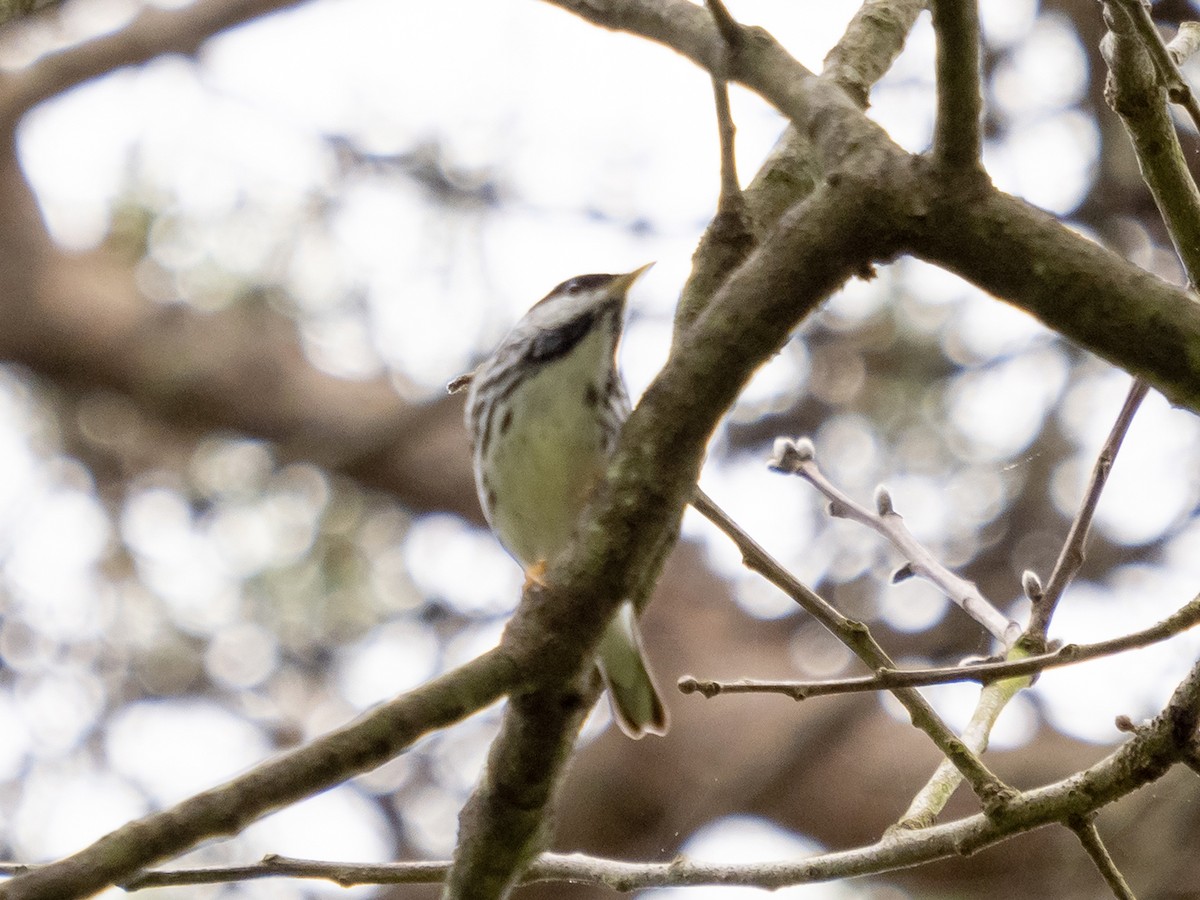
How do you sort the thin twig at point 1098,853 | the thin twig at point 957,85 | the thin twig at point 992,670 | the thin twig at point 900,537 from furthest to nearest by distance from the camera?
1. the thin twig at point 900,537
2. the thin twig at point 1098,853
3. the thin twig at point 992,670
4. the thin twig at point 957,85

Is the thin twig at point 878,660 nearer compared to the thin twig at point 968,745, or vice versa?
the thin twig at point 878,660

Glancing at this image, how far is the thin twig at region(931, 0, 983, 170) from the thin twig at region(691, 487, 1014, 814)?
2.11 ft

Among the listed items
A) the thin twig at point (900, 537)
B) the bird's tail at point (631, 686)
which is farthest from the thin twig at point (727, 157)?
the bird's tail at point (631, 686)

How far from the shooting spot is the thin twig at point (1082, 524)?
6.59 ft

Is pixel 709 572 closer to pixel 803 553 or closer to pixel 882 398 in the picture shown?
pixel 803 553

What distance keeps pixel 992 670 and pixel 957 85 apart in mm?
687

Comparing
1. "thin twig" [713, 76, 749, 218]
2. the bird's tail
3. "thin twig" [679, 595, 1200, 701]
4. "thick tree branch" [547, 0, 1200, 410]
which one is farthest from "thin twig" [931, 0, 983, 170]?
the bird's tail

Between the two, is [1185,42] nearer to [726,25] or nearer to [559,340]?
[726,25]

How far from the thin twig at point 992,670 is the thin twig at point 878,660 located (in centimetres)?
6

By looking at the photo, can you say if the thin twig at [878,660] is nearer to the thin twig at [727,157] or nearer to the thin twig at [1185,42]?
the thin twig at [727,157]

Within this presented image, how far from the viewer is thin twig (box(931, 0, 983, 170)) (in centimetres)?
140

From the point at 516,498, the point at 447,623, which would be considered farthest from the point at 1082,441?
the point at 516,498

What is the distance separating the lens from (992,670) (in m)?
1.64

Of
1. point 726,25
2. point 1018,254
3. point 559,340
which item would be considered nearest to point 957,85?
point 1018,254
